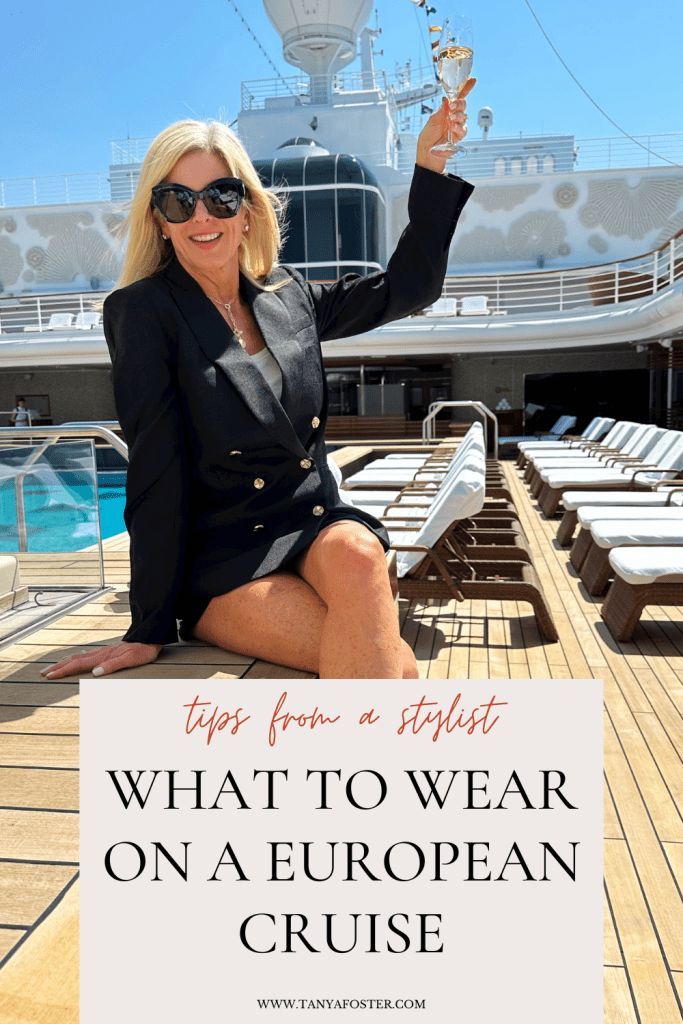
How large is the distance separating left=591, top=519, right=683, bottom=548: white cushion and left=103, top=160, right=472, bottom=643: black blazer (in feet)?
8.86

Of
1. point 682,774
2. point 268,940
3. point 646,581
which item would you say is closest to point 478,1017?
point 268,940

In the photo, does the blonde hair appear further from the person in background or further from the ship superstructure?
the person in background

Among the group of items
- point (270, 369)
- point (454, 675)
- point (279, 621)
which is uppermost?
point (270, 369)

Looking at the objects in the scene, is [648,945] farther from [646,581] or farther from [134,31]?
[134,31]

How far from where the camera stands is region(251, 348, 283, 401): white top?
5.53 ft

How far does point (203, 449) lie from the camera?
164 cm

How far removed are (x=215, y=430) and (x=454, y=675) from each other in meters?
2.00

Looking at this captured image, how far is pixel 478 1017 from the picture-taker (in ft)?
2.62

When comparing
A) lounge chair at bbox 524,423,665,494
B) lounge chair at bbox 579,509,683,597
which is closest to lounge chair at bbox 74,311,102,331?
lounge chair at bbox 524,423,665,494

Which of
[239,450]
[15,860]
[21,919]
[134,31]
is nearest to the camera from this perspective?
[21,919]

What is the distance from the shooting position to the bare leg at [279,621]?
1550 millimetres

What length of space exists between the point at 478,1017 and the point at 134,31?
3718cm

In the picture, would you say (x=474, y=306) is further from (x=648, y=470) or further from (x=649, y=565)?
(x=649, y=565)

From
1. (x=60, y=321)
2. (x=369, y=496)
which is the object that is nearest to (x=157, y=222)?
(x=369, y=496)
